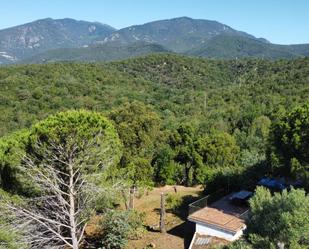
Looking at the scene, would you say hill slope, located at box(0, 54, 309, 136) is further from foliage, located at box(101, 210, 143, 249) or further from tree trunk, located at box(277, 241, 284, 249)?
tree trunk, located at box(277, 241, 284, 249)

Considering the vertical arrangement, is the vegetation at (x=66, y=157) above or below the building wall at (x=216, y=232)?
above

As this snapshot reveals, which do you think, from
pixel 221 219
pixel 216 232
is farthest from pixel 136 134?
pixel 216 232

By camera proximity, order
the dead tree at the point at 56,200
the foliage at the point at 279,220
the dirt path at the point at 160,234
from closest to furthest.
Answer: the foliage at the point at 279,220
the dead tree at the point at 56,200
the dirt path at the point at 160,234

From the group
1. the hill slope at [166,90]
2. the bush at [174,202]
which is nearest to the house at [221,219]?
the bush at [174,202]

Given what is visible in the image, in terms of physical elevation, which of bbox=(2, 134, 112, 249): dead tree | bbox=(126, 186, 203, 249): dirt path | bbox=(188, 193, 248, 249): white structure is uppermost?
bbox=(2, 134, 112, 249): dead tree

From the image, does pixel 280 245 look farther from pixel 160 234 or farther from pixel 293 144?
pixel 160 234

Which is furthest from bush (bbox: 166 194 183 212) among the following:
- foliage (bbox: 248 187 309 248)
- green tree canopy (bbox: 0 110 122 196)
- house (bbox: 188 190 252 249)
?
foliage (bbox: 248 187 309 248)

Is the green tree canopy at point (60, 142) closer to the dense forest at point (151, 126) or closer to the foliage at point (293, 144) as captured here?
the dense forest at point (151, 126)
